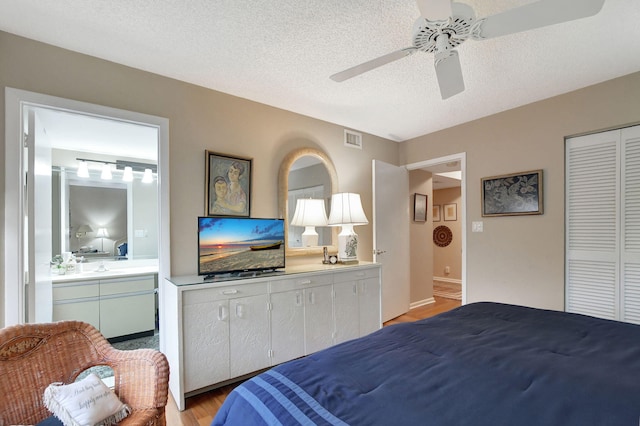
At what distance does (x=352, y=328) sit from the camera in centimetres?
295

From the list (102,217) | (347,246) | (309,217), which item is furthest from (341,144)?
(102,217)

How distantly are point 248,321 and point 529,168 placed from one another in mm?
3071

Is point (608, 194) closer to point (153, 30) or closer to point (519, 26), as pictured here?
point (519, 26)

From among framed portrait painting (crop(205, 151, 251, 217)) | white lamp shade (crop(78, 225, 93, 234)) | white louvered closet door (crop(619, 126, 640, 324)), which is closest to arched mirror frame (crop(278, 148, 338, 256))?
framed portrait painting (crop(205, 151, 251, 217))

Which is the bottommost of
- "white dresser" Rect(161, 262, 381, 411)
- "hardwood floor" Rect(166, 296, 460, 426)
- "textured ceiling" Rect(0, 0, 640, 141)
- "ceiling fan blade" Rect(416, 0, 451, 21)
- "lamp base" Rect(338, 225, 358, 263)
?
"hardwood floor" Rect(166, 296, 460, 426)

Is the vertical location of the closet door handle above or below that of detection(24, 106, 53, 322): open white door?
below

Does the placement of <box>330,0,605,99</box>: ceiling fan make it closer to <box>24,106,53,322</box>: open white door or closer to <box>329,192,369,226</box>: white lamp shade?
<box>329,192,369,226</box>: white lamp shade

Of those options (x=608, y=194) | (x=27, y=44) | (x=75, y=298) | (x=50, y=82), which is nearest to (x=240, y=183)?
(x=50, y=82)

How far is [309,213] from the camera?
314 centimetres

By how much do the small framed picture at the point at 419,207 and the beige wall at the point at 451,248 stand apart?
1546 mm

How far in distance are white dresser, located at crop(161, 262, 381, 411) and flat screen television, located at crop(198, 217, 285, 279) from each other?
0.46 feet

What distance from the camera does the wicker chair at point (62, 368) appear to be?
4.10ft

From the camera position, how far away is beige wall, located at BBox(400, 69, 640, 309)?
266cm

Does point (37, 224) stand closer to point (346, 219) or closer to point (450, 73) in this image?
point (346, 219)
